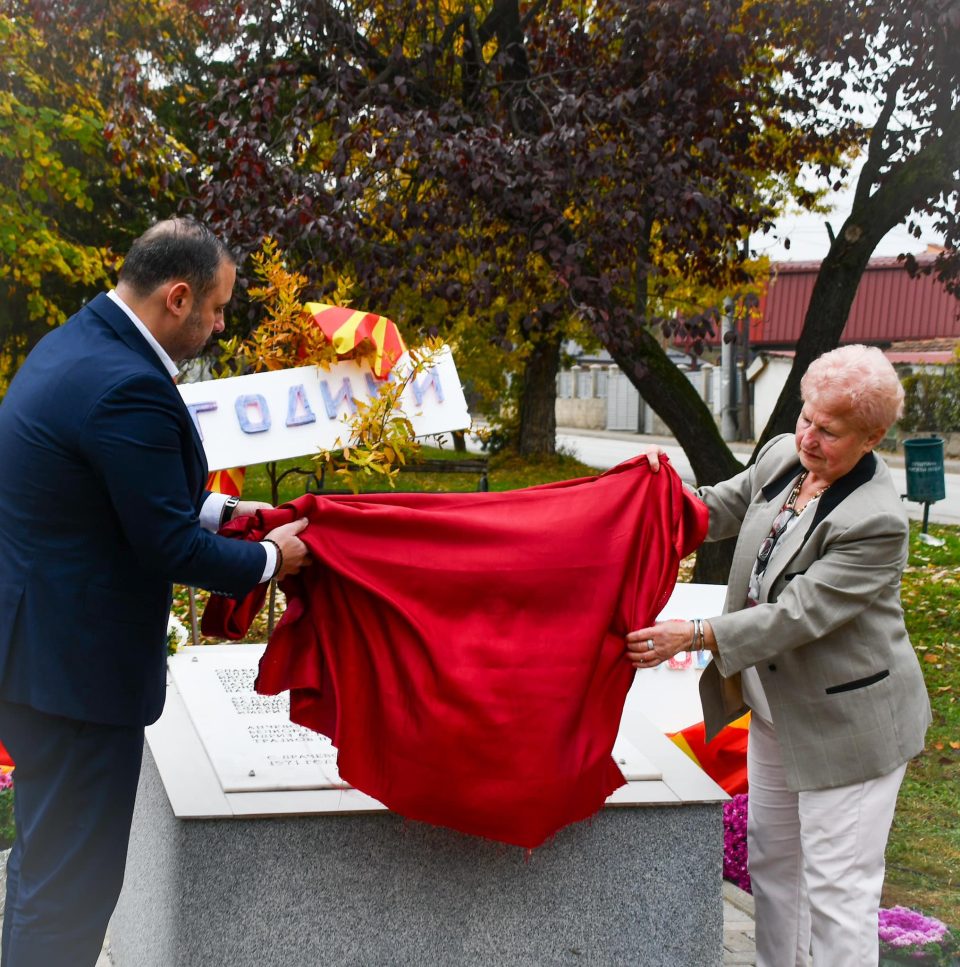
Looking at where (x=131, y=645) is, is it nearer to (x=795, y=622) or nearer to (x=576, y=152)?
(x=795, y=622)

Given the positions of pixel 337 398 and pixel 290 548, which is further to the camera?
pixel 337 398

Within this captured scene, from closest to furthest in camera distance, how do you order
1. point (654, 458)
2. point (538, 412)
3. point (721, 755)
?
point (654, 458) → point (721, 755) → point (538, 412)

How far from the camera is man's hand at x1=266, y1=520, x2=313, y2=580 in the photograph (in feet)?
10.1

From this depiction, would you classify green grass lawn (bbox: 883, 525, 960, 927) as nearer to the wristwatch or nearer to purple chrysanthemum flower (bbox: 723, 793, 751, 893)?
purple chrysanthemum flower (bbox: 723, 793, 751, 893)

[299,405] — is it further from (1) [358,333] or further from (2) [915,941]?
(2) [915,941]

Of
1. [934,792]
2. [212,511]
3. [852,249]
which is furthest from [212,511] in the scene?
[852,249]

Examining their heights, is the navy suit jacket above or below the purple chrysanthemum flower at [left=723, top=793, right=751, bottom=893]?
above

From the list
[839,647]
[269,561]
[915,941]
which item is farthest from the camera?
[915,941]

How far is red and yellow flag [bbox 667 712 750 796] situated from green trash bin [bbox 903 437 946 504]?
9.78m

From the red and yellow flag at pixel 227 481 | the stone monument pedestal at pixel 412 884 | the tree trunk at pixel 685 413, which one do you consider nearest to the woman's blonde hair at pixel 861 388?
the stone monument pedestal at pixel 412 884

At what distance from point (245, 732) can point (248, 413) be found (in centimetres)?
118

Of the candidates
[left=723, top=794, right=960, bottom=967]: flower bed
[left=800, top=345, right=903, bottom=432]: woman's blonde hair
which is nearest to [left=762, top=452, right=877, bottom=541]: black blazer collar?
[left=800, top=345, right=903, bottom=432]: woman's blonde hair

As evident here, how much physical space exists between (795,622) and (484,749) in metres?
0.90

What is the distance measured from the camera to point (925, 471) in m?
13.8
